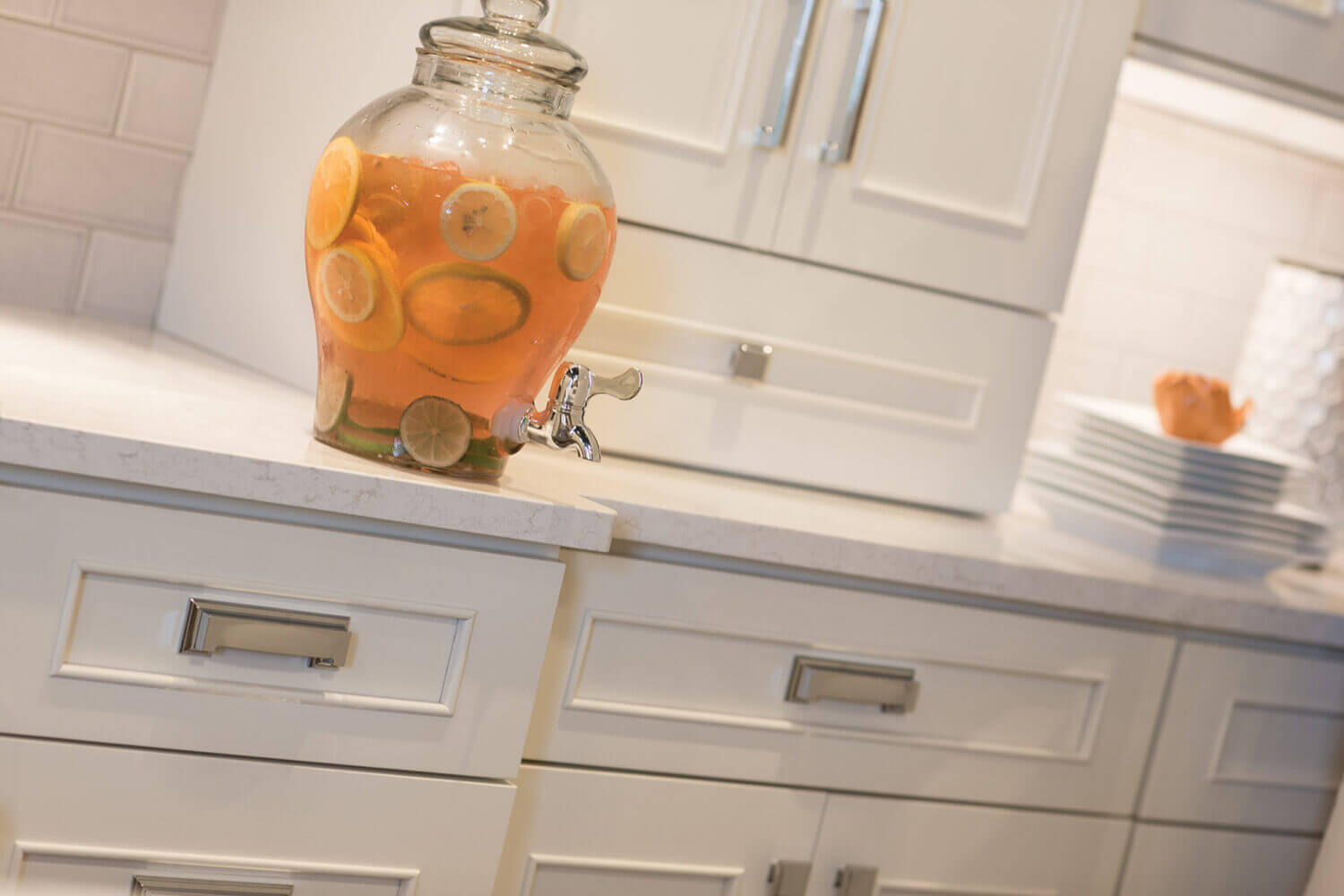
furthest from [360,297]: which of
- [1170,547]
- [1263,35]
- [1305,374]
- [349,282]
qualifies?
[1305,374]

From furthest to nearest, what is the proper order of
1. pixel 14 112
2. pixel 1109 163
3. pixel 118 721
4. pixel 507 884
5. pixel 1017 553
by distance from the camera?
pixel 1109 163
pixel 14 112
pixel 1017 553
pixel 507 884
pixel 118 721

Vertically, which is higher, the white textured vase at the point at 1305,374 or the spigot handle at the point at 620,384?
the white textured vase at the point at 1305,374

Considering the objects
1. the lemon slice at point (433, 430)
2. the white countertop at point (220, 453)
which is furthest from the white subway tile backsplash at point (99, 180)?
the lemon slice at point (433, 430)

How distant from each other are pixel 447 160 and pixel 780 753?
1.94 ft

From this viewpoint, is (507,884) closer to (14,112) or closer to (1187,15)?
(14,112)

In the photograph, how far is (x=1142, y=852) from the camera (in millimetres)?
1295

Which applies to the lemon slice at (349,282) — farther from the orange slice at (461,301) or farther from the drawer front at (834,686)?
the drawer front at (834,686)

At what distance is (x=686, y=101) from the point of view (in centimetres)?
121

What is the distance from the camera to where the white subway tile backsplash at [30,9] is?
1.37m

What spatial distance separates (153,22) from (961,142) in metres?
0.91

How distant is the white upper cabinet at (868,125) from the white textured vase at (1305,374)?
52cm

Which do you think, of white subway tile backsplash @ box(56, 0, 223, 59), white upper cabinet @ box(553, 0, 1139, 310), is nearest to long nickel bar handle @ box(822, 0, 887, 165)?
white upper cabinet @ box(553, 0, 1139, 310)

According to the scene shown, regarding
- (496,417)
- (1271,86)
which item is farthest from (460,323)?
(1271,86)

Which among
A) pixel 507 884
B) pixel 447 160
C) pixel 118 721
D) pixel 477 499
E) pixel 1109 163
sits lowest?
pixel 507 884
